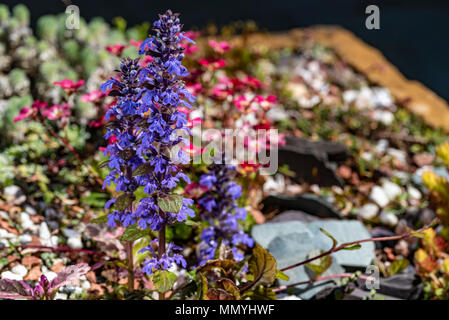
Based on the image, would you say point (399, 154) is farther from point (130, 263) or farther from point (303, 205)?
point (130, 263)

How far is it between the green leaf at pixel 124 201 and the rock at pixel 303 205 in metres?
1.57

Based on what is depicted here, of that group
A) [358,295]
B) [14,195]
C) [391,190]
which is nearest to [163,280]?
[358,295]

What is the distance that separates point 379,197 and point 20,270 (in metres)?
2.61

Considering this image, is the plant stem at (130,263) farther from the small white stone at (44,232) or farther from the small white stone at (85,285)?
the small white stone at (44,232)

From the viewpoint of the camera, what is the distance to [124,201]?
2.03 m

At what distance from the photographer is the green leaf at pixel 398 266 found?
9.20ft

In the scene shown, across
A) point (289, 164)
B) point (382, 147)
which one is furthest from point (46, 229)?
point (382, 147)

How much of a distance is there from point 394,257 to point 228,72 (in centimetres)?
254

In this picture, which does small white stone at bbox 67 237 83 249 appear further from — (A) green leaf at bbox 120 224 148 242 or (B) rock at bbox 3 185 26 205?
(A) green leaf at bbox 120 224 148 242

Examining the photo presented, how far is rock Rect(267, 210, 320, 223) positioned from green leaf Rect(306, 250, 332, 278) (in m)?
0.65

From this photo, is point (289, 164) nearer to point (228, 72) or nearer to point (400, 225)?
point (400, 225)

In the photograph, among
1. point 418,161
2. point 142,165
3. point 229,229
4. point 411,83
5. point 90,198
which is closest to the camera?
point 142,165

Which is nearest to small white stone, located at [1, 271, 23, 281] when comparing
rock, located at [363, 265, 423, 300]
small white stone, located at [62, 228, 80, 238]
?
small white stone, located at [62, 228, 80, 238]
